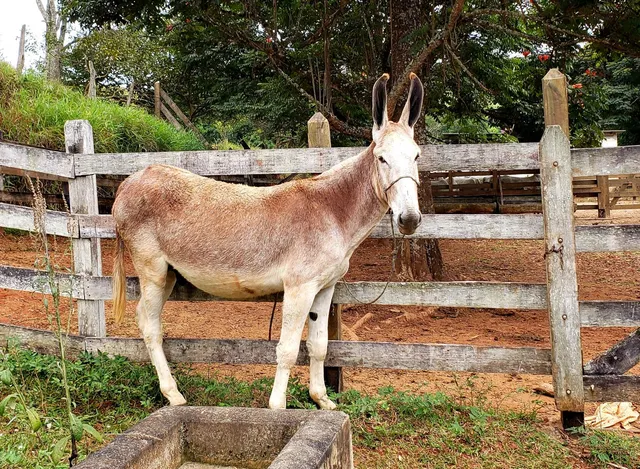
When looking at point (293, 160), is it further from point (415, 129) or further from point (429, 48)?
point (415, 129)

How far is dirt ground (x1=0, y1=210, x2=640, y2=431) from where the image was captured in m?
4.86

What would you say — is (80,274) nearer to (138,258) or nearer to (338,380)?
(138,258)

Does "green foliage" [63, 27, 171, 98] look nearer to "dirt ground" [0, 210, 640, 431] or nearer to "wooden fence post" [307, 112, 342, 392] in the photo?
"dirt ground" [0, 210, 640, 431]

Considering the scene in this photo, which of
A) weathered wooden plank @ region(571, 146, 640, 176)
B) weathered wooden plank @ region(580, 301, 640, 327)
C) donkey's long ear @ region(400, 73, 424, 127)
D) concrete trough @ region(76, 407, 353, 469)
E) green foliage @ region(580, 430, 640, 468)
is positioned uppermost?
donkey's long ear @ region(400, 73, 424, 127)

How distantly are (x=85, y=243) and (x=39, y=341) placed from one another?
906 millimetres

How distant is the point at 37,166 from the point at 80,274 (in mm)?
899

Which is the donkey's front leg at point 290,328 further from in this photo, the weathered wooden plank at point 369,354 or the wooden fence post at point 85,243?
→ the wooden fence post at point 85,243

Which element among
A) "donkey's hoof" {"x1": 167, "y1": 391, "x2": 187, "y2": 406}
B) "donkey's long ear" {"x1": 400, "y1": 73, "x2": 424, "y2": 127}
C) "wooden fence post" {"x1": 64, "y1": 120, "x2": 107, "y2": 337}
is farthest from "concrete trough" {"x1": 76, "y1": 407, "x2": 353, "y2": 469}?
"wooden fence post" {"x1": 64, "y1": 120, "x2": 107, "y2": 337}

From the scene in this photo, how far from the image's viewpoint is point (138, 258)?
382cm

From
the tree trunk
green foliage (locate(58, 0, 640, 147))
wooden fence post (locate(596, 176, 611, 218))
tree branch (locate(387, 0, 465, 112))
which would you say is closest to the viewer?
tree branch (locate(387, 0, 465, 112))

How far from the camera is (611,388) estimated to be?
374 centimetres

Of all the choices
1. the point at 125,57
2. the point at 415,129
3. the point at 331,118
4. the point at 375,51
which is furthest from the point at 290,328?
the point at 125,57

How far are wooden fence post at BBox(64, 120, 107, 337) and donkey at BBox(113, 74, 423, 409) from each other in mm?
584

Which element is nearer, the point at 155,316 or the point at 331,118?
the point at 155,316
